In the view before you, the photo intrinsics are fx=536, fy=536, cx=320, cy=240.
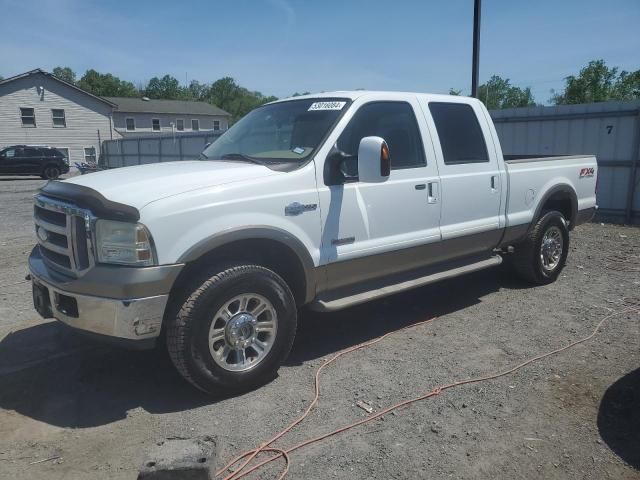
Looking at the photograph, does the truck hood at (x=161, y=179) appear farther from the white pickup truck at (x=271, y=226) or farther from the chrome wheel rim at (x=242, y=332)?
the chrome wheel rim at (x=242, y=332)

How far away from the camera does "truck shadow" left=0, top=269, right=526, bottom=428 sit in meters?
3.66

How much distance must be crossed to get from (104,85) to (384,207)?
94.3m

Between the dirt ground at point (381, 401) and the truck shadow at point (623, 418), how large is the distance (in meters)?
0.01

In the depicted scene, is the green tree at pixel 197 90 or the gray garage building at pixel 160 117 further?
the green tree at pixel 197 90

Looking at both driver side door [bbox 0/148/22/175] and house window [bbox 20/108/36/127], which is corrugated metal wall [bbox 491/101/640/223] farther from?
house window [bbox 20/108/36/127]

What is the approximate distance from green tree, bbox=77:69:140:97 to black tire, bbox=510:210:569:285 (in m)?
91.3

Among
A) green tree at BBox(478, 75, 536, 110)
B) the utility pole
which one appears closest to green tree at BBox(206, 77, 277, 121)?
green tree at BBox(478, 75, 536, 110)

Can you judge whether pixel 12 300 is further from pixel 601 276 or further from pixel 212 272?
pixel 601 276

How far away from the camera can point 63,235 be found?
11.7 feet

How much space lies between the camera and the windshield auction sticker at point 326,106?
14.4 feet

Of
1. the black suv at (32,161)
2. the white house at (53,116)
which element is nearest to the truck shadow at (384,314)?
the black suv at (32,161)

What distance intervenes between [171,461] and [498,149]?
442 centimetres

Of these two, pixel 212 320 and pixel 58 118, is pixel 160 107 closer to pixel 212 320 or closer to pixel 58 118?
pixel 58 118

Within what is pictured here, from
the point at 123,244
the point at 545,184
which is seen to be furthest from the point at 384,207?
the point at 545,184
